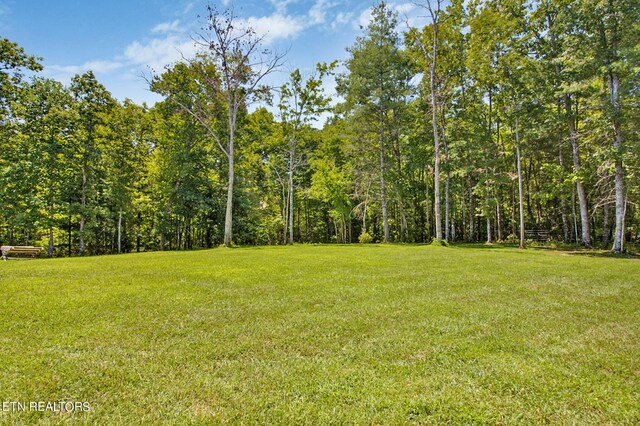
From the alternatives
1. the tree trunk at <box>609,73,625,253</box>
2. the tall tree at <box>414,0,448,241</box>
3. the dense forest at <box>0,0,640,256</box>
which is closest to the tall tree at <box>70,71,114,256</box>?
the dense forest at <box>0,0,640,256</box>

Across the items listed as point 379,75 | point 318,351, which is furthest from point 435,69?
point 318,351

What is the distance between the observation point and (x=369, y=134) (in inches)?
904

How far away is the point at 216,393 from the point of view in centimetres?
287

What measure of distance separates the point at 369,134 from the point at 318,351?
20886 millimetres

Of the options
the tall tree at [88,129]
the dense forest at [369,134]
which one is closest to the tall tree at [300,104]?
the dense forest at [369,134]

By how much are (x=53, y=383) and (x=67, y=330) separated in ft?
5.00

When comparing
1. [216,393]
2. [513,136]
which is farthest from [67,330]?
[513,136]

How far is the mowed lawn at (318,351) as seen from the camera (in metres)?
2.68

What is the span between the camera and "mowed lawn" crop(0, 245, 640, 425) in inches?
106

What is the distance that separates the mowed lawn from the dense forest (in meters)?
12.6

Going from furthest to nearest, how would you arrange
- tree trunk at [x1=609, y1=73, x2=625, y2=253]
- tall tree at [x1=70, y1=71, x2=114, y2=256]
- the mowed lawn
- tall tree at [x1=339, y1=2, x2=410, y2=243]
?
tall tree at [x1=339, y1=2, x2=410, y2=243], tall tree at [x1=70, y1=71, x2=114, y2=256], tree trunk at [x1=609, y1=73, x2=625, y2=253], the mowed lawn

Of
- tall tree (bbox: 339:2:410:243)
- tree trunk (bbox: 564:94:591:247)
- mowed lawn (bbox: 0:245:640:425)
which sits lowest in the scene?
mowed lawn (bbox: 0:245:640:425)

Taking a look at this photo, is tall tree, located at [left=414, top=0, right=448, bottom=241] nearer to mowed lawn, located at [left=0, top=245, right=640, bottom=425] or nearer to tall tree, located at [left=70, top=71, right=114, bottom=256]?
mowed lawn, located at [left=0, top=245, right=640, bottom=425]

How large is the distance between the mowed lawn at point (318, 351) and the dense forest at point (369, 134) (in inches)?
498
